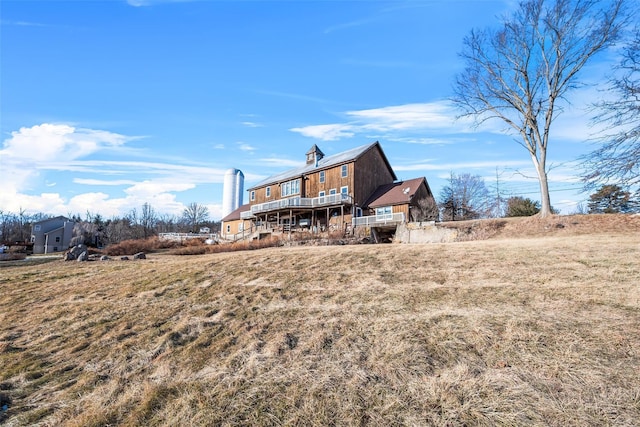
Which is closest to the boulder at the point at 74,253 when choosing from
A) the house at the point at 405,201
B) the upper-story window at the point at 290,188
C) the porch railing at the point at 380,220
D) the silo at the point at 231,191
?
the porch railing at the point at 380,220

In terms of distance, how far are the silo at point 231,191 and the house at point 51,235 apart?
22486 mm

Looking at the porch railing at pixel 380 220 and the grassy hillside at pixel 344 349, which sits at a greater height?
the porch railing at pixel 380 220

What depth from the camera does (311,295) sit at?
6.25m

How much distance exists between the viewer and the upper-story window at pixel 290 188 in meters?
33.2

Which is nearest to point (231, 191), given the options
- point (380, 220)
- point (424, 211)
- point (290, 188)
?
point (290, 188)

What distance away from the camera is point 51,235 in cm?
4016

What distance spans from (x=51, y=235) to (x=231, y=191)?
25953 millimetres

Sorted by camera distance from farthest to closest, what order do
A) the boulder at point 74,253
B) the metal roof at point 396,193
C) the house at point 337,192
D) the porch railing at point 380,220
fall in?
the house at point 337,192 < the metal roof at point 396,193 < the porch railing at point 380,220 < the boulder at point 74,253

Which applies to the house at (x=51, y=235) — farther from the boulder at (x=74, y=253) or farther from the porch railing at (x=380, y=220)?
the porch railing at (x=380, y=220)

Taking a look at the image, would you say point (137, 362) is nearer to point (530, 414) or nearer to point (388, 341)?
point (388, 341)

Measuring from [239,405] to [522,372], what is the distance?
3.05 metres

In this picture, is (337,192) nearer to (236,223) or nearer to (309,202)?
(309,202)

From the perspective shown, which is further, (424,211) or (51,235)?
(51,235)

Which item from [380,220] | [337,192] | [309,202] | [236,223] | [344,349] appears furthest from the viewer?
[236,223]
